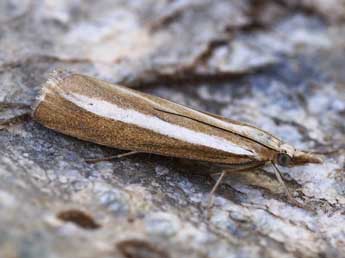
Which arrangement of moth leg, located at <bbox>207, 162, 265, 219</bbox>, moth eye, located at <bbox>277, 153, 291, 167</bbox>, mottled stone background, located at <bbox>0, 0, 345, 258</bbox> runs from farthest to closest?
moth eye, located at <bbox>277, 153, 291, 167</bbox> < moth leg, located at <bbox>207, 162, 265, 219</bbox> < mottled stone background, located at <bbox>0, 0, 345, 258</bbox>

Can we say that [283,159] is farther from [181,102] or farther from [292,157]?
[181,102]

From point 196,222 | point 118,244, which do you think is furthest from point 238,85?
point 118,244

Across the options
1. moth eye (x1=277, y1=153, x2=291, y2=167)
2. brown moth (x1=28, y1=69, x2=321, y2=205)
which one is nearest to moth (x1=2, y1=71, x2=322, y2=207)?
brown moth (x1=28, y1=69, x2=321, y2=205)

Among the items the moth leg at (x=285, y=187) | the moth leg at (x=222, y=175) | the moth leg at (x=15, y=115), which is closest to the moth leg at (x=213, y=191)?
the moth leg at (x=222, y=175)

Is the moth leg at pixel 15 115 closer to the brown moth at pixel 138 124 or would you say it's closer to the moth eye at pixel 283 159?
the brown moth at pixel 138 124

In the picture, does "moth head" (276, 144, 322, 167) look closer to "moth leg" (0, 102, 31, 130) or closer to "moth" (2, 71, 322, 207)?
"moth" (2, 71, 322, 207)

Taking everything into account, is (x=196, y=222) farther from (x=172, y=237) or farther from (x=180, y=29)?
(x=180, y=29)
